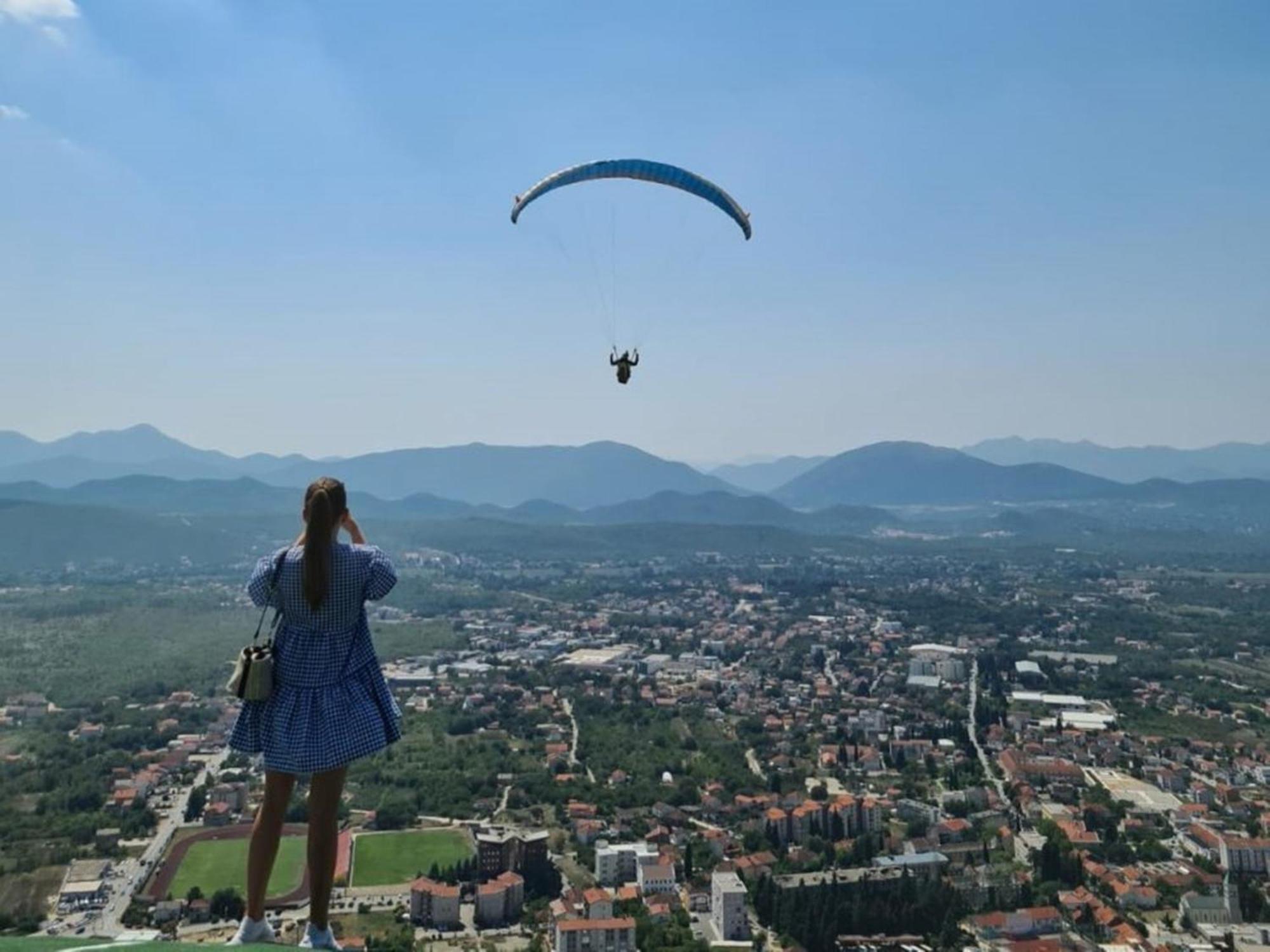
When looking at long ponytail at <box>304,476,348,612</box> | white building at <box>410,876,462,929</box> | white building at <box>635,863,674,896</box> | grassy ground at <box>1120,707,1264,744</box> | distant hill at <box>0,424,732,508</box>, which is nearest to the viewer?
long ponytail at <box>304,476,348,612</box>

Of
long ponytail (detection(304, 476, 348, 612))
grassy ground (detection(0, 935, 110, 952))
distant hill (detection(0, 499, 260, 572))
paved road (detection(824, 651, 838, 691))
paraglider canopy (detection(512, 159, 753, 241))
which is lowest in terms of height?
paved road (detection(824, 651, 838, 691))

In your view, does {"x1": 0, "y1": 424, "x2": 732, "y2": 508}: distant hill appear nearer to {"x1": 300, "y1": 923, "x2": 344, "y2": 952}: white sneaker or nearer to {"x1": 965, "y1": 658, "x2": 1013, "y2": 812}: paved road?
{"x1": 965, "y1": 658, "x2": 1013, "y2": 812}: paved road

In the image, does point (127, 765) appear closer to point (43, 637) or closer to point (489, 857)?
point (489, 857)

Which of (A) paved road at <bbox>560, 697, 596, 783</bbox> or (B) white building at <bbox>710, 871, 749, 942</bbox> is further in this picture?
(A) paved road at <bbox>560, 697, 596, 783</bbox>

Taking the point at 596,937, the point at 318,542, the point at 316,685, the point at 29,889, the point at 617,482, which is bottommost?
the point at 29,889

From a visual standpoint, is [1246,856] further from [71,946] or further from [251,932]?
[71,946]

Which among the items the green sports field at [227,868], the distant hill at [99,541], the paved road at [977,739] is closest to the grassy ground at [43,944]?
the green sports field at [227,868]

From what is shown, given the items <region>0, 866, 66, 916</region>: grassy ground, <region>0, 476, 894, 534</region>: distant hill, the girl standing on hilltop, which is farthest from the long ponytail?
<region>0, 476, 894, 534</region>: distant hill

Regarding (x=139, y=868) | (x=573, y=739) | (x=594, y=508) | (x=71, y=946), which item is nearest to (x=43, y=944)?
(x=71, y=946)
